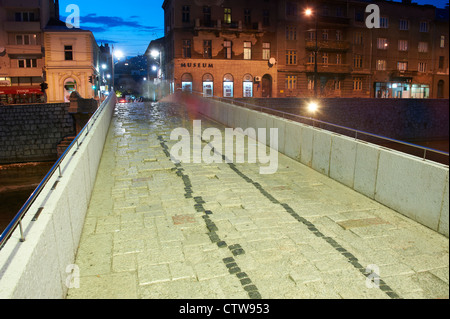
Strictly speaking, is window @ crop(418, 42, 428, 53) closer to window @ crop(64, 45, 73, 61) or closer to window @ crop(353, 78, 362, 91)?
window @ crop(353, 78, 362, 91)

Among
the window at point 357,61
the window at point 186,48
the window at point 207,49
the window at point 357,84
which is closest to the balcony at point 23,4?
the window at point 186,48

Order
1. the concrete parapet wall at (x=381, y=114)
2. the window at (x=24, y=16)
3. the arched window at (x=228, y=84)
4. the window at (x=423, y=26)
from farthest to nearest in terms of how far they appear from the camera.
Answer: the window at (x=423, y=26)
the window at (x=24, y=16)
the arched window at (x=228, y=84)
the concrete parapet wall at (x=381, y=114)

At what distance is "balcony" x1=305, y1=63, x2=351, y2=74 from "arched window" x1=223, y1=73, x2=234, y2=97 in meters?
9.32

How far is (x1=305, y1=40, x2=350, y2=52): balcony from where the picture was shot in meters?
42.8

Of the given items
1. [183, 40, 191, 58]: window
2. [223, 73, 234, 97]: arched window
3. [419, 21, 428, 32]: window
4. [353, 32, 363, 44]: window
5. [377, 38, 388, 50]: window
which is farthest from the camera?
[419, 21, 428, 32]: window

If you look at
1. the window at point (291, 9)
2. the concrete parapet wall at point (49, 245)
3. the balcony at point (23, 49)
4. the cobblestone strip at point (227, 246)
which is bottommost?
the cobblestone strip at point (227, 246)

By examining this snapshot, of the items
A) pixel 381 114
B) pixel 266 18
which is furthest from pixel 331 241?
pixel 266 18

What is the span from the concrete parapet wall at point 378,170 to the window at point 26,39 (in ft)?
131

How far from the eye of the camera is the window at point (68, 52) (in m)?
42.2

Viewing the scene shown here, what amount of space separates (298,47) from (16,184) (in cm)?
3343

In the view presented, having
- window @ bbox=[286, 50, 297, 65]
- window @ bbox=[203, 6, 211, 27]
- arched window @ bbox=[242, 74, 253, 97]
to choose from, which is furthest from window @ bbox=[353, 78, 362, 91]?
window @ bbox=[203, 6, 211, 27]

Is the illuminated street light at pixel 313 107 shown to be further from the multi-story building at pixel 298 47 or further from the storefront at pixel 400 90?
the storefront at pixel 400 90

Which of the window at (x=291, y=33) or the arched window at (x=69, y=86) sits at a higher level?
the window at (x=291, y=33)
